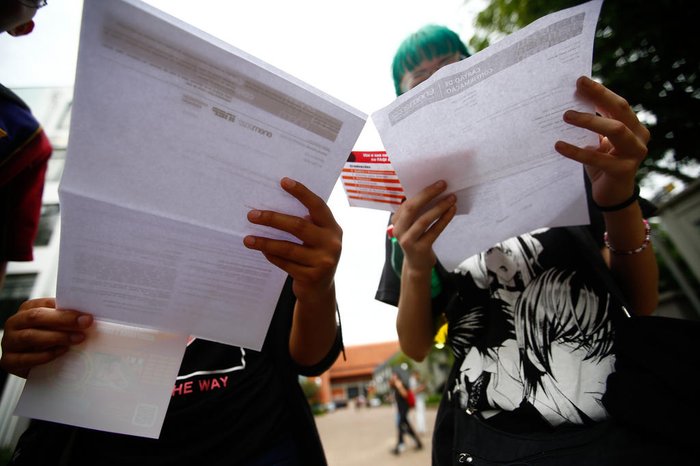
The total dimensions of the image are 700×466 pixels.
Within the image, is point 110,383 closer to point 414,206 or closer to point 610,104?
point 414,206

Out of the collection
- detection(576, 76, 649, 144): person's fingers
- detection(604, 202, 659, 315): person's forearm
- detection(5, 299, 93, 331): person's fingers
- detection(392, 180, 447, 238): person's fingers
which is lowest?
detection(5, 299, 93, 331): person's fingers

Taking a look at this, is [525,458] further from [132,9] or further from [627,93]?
[627,93]

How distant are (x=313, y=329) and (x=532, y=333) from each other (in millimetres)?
609

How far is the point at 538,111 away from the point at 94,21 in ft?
2.90

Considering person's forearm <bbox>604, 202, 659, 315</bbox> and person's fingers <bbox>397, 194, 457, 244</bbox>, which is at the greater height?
person's fingers <bbox>397, 194, 457, 244</bbox>

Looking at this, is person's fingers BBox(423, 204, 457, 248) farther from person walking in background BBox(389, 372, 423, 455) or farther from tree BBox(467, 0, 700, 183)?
person walking in background BBox(389, 372, 423, 455)

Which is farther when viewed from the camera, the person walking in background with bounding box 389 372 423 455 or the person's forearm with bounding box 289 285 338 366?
the person walking in background with bounding box 389 372 423 455

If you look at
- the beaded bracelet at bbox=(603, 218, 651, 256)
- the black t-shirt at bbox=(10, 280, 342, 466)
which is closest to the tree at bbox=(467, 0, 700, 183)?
the beaded bracelet at bbox=(603, 218, 651, 256)

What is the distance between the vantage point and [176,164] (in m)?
0.62

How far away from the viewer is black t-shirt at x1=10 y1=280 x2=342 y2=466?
0.83 m

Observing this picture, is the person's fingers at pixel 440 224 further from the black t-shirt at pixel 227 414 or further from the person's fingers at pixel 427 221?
the black t-shirt at pixel 227 414

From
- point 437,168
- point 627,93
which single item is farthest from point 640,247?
point 627,93

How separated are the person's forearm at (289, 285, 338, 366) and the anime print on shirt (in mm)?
395

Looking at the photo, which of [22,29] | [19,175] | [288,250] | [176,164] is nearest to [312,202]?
[288,250]
